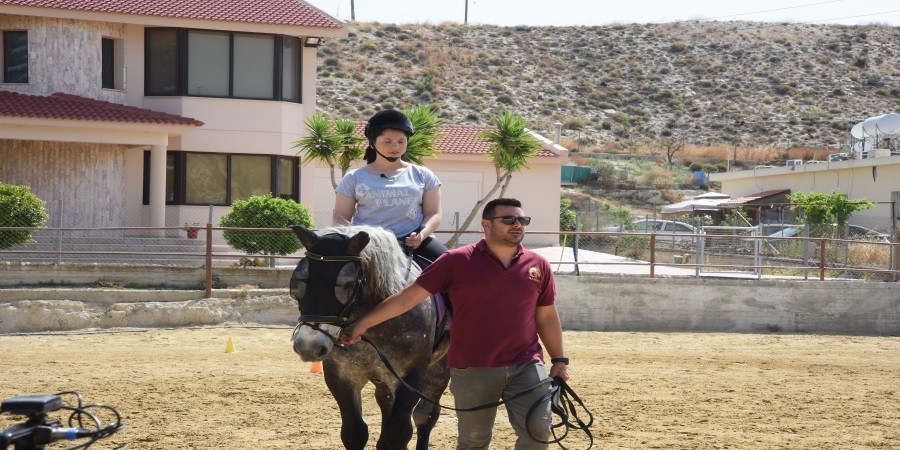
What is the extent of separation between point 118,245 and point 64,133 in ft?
9.31

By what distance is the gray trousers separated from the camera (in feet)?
19.6

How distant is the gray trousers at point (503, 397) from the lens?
5.97 meters

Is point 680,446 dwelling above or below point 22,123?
below

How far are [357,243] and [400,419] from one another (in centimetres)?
106

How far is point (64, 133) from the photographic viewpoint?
79.4 feet

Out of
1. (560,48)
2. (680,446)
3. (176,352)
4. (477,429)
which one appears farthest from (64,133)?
(560,48)

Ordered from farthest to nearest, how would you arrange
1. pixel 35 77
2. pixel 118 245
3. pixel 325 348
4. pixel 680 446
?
pixel 35 77, pixel 118 245, pixel 680 446, pixel 325 348

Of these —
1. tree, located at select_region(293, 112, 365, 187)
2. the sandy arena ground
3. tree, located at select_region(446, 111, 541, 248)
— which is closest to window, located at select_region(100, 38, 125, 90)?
tree, located at select_region(293, 112, 365, 187)

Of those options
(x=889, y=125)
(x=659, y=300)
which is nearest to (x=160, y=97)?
(x=659, y=300)

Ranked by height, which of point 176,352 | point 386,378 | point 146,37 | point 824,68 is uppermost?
point 824,68

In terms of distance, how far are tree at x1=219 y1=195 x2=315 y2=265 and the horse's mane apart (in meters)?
14.1

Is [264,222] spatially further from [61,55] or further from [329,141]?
[61,55]

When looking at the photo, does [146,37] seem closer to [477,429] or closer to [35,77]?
[35,77]

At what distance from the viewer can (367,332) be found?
669 centimetres
